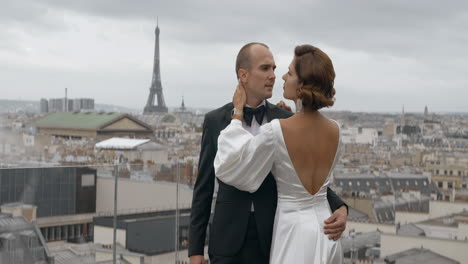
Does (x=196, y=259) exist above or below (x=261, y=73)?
below

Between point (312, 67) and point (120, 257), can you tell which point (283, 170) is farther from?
point (120, 257)

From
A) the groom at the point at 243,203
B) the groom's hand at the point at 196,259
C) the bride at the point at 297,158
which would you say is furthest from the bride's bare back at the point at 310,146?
the groom's hand at the point at 196,259

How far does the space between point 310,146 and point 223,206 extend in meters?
0.28

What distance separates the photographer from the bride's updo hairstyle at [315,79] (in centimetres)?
184

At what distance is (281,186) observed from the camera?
1890 mm

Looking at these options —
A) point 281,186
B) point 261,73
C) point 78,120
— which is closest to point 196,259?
point 281,186

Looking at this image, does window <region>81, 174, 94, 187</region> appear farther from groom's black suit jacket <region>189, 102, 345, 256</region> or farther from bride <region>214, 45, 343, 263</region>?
bride <region>214, 45, 343, 263</region>

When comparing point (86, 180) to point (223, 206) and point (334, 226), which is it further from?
point (334, 226)

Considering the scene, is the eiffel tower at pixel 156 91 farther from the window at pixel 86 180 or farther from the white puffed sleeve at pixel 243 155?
the white puffed sleeve at pixel 243 155

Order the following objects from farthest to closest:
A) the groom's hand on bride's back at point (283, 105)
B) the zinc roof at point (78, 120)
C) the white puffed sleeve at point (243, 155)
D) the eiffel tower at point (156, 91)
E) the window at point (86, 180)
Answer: the eiffel tower at point (156, 91), the zinc roof at point (78, 120), the window at point (86, 180), the groom's hand on bride's back at point (283, 105), the white puffed sleeve at point (243, 155)

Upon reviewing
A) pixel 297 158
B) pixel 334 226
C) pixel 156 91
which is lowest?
pixel 334 226

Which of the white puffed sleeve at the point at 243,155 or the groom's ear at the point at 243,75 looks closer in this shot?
the white puffed sleeve at the point at 243,155

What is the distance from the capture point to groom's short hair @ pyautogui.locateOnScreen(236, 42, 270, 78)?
1.95 metres

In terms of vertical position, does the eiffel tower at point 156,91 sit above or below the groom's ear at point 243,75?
above
